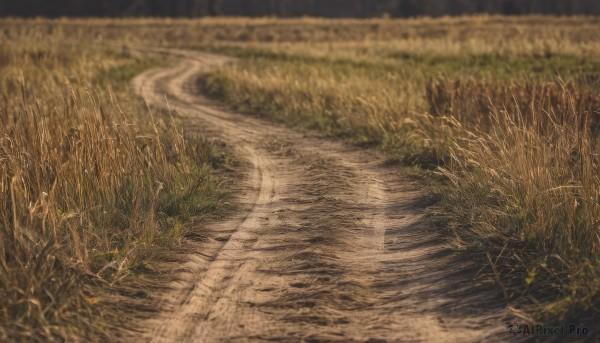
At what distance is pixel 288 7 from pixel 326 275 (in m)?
102

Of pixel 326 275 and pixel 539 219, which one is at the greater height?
pixel 539 219

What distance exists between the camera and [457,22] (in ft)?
208

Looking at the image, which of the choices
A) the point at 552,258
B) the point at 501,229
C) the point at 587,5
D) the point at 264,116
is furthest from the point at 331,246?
the point at 587,5

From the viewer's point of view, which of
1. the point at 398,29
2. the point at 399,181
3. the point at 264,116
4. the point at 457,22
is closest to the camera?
the point at 399,181

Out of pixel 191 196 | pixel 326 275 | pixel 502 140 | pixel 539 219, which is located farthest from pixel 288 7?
pixel 326 275

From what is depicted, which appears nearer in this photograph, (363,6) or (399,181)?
(399,181)

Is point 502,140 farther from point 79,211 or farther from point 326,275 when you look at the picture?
point 79,211

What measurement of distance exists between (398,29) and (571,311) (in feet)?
179

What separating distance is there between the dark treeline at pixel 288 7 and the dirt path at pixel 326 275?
255 feet

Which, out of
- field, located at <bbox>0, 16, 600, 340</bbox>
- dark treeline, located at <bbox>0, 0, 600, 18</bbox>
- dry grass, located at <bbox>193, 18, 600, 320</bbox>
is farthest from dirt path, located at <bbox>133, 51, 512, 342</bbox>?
dark treeline, located at <bbox>0, 0, 600, 18</bbox>

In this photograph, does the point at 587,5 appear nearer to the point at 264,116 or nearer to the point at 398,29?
the point at 398,29

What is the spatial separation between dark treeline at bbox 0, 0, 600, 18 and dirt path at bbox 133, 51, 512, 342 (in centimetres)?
7766

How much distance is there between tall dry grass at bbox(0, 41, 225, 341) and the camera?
4.53m

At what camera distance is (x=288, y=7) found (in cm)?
10488
